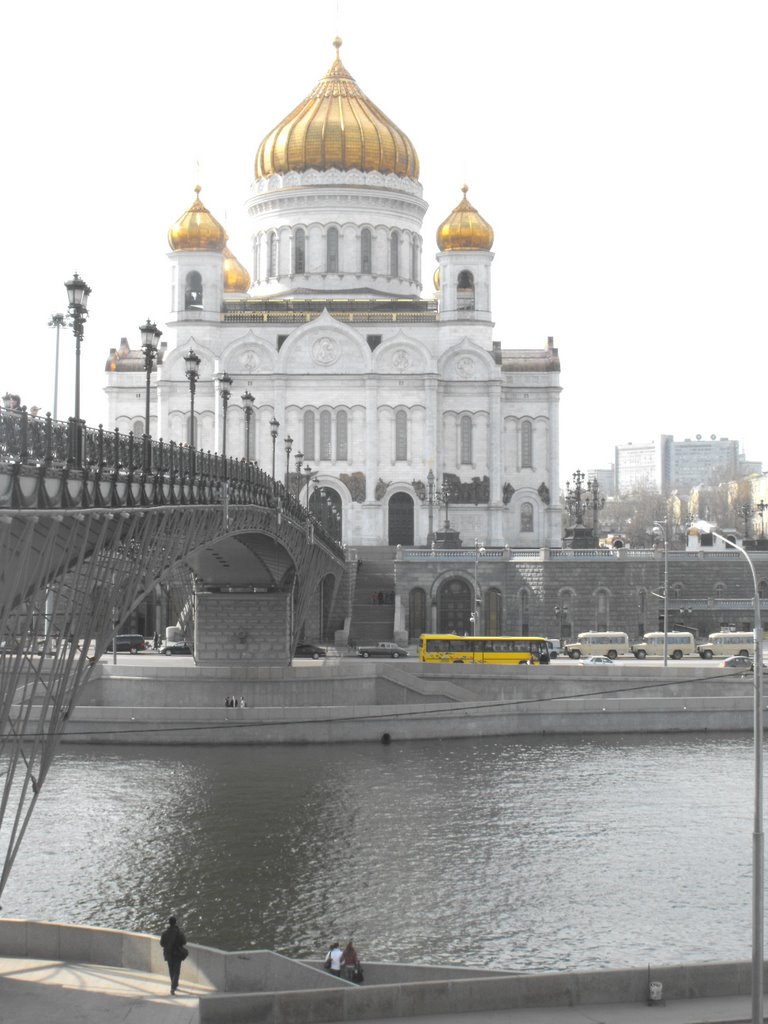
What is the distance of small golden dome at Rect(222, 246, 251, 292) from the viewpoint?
8312 centimetres

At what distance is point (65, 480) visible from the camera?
19.1 metres

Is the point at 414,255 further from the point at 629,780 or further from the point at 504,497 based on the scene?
the point at 629,780

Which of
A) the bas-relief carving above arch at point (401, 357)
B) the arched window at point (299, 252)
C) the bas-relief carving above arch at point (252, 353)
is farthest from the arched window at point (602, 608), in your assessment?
the arched window at point (299, 252)

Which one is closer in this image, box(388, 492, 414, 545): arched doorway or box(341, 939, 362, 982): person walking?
box(341, 939, 362, 982): person walking

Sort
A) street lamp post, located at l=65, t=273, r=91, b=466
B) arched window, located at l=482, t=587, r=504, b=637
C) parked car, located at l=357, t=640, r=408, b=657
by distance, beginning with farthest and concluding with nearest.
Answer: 1. arched window, located at l=482, t=587, r=504, b=637
2. parked car, located at l=357, t=640, r=408, b=657
3. street lamp post, located at l=65, t=273, r=91, b=466

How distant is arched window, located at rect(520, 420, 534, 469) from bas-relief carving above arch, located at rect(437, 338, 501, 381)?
3.43 metres

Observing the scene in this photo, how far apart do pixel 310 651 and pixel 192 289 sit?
1079 inches

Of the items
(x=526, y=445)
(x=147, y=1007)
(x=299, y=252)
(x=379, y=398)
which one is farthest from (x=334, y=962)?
(x=299, y=252)

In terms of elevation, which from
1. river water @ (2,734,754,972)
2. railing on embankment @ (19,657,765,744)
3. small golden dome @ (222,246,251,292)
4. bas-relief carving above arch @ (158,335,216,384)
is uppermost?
small golden dome @ (222,246,251,292)

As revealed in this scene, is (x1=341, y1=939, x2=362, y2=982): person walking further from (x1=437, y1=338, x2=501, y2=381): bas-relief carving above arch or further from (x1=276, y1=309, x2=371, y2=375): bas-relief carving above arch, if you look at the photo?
(x1=437, y1=338, x2=501, y2=381): bas-relief carving above arch

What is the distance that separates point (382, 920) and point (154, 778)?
1262 cm

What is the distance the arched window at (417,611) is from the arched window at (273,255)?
23.7m

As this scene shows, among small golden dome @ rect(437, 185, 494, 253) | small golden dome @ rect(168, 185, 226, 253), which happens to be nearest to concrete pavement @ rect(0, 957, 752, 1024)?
small golden dome @ rect(168, 185, 226, 253)

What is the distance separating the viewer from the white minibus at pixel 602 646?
56.0 m
